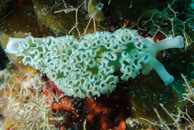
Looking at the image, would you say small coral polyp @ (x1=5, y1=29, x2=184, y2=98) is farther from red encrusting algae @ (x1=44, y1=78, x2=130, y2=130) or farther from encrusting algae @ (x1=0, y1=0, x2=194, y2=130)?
red encrusting algae @ (x1=44, y1=78, x2=130, y2=130)

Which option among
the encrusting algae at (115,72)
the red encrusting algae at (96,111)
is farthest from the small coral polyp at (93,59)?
the red encrusting algae at (96,111)

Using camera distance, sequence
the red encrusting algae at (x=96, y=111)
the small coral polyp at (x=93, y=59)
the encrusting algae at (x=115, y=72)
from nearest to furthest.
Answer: the small coral polyp at (x=93, y=59) < the encrusting algae at (x=115, y=72) < the red encrusting algae at (x=96, y=111)

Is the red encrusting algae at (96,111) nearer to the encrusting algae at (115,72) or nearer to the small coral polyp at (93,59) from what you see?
the encrusting algae at (115,72)

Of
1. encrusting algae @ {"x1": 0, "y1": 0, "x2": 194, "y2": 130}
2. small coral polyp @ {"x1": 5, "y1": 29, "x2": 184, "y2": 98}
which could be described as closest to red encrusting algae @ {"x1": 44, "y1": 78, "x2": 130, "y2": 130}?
encrusting algae @ {"x1": 0, "y1": 0, "x2": 194, "y2": 130}

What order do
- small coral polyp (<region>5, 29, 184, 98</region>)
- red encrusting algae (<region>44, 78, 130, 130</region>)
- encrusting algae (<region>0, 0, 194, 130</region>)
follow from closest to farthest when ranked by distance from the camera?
small coral polyp (<region>5, 29, 184, 98</region>), encrusting algae (<region>0, 0, 194, 130</region>), red encrusting algae (<region>44, 78, 130, 130</region>)

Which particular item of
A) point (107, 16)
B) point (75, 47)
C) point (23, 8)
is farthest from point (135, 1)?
point (23, 8)

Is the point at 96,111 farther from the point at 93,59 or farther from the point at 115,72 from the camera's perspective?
the point at 93,59

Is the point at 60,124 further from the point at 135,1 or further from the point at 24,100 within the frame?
the point at 135,1

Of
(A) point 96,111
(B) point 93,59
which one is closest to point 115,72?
(B) point 93,59
